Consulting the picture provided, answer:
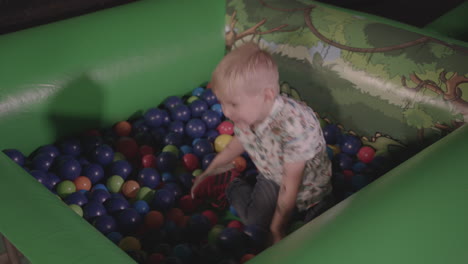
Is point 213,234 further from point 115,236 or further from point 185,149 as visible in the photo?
point 185,149

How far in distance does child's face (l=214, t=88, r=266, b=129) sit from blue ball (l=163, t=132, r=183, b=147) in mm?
592

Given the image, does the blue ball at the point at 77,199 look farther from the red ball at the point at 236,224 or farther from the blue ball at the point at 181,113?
the blue ball at the point at 181,113

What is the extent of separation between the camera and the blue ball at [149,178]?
1.47 metres

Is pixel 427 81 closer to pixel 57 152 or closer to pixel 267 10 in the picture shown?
pixel 267 10

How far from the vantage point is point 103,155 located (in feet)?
5.03

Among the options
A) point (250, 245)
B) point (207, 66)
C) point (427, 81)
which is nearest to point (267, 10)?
point (207, 66)

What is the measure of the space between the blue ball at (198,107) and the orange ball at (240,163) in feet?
0.97

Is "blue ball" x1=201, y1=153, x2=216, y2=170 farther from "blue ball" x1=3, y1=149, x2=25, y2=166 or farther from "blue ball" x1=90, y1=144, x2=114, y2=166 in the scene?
"blue ball" x1=3, y1=149, x2=25, y2=166

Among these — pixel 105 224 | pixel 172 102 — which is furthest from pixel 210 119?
pixel 105 224

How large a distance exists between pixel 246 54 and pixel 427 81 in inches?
25.5

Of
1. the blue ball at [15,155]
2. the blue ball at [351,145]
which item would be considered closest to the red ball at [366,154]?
the blue ball at [351,145]

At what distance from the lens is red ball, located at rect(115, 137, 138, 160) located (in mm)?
1626

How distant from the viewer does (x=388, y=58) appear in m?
1.51

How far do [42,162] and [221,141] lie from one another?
56 cm
